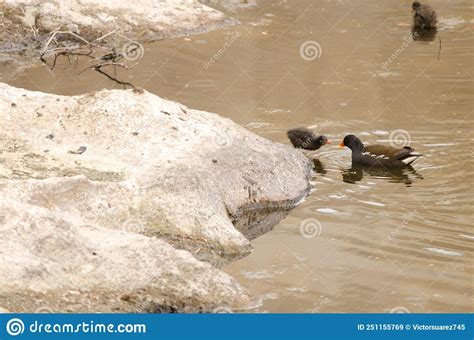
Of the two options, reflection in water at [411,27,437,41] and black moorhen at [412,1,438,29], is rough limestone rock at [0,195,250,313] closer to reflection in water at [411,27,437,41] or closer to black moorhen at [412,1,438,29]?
reflection in water at [411,27,437,41]

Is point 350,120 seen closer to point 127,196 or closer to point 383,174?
point 383,174

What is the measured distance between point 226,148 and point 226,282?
8.93 feet

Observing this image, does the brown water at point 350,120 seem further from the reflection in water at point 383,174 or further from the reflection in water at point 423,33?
the reflection in water at point 423,33

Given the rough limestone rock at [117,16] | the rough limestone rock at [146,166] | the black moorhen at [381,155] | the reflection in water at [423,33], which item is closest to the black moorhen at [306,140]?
the black moorhen at [381,155]

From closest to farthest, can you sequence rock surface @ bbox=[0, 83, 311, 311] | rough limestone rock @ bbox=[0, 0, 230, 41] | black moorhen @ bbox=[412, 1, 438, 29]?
rock surface @ bbox=[0, 83, 311, 311], rough limestone rock @ bbox=[0, 0, 230, 41], black moorhen @ bbox=[412, 1, 438, 29]

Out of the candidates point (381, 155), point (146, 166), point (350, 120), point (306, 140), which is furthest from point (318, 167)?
point (146, 166)

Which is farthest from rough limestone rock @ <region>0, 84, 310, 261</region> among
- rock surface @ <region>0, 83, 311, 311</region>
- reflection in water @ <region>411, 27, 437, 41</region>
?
reflection in water @ <region>411, 27, 437, 41</region>

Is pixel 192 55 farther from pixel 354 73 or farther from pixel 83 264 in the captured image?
pixel 83 264

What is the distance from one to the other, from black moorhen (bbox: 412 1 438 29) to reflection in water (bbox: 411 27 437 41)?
5cm

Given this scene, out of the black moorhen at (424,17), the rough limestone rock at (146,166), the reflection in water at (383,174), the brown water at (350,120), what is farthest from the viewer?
the black moorhen at (424,17)

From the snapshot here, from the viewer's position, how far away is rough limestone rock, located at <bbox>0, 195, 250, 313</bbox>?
7.55 metres

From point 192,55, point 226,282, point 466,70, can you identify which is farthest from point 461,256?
point 192,55

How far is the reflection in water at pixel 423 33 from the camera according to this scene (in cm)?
1808

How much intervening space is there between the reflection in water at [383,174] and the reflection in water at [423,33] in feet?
21.4
